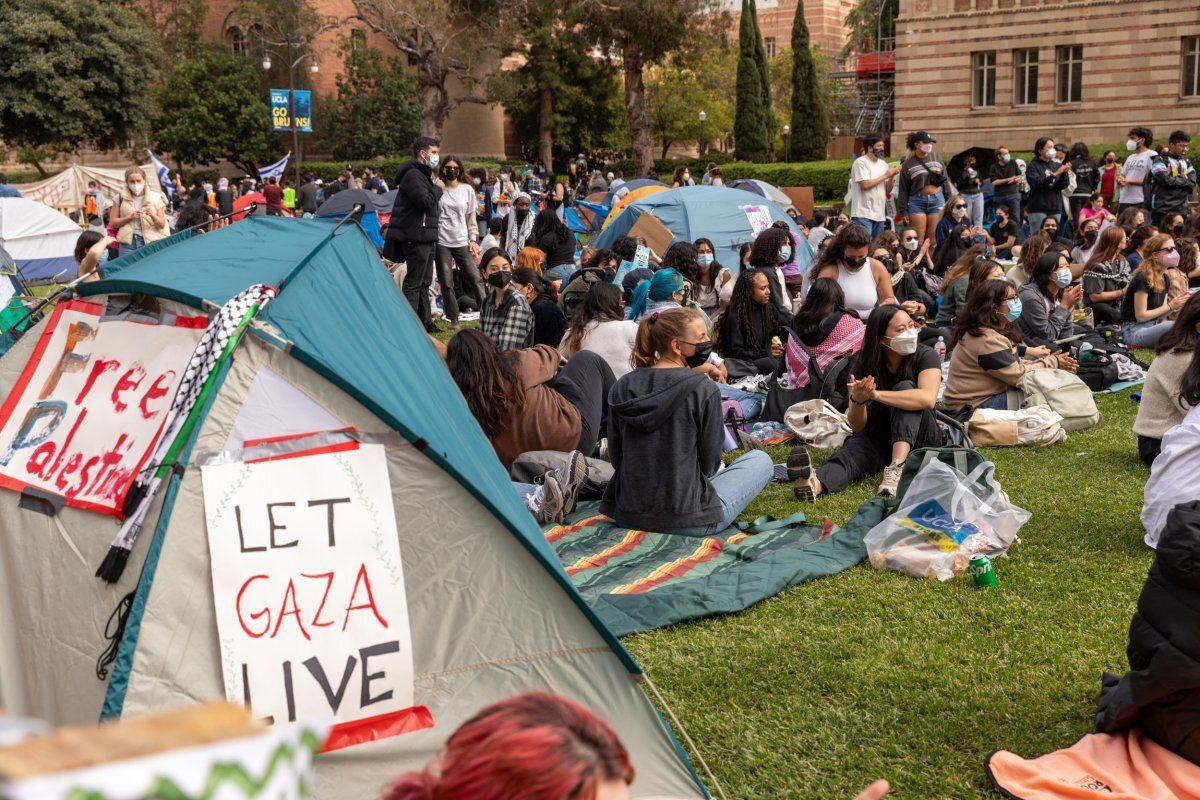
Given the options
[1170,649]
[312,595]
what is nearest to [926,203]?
[1170,649]

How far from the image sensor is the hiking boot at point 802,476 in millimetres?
6605

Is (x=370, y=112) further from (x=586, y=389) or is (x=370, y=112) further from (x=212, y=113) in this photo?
(x=586, y=389)

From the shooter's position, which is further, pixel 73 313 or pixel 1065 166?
pixel 1065 166

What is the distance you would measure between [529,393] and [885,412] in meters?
2.13

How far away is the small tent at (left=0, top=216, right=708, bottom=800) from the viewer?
3363 millimetres

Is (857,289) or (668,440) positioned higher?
(857,289)

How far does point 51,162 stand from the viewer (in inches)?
1906

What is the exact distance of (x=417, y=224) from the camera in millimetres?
Result: 11750

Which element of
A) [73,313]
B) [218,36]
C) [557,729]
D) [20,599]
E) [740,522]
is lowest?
[740,522]

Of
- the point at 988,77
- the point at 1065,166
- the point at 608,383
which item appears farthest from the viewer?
the point at 988,77

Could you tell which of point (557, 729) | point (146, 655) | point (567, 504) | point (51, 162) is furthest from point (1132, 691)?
point (51, 162)

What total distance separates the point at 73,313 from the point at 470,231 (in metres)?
9.05

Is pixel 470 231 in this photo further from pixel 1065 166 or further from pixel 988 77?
pixel 988 77

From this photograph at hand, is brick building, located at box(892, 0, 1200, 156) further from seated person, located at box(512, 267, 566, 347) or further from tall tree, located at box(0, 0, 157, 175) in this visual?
seated person, located at box(512, 267, 566, 347)
